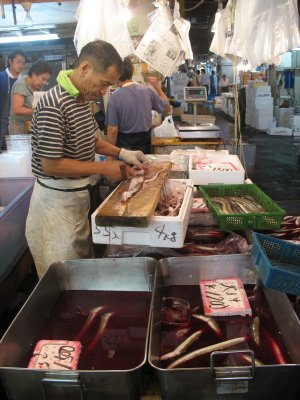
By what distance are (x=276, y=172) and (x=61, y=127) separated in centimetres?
828

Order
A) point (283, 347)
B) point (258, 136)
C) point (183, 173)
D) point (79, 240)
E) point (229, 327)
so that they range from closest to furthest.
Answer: point (283, 347)
point (229, 327)
point (79, 240)
point (183, 173)
point (258, 136)

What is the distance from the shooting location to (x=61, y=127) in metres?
2.66

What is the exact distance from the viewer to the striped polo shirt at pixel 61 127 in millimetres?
2620

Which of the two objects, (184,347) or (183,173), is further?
(183,173)

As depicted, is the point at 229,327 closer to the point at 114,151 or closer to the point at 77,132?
the point at 77,132

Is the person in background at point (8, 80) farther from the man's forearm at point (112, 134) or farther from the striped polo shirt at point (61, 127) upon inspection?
the striped polo shirt at point (61, 127)

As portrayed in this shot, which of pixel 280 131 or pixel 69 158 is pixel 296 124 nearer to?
pixel 280 131

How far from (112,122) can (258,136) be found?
1091cm

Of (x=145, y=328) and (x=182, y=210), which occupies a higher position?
(x=182, y=210)

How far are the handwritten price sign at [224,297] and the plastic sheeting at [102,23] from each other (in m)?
2.64

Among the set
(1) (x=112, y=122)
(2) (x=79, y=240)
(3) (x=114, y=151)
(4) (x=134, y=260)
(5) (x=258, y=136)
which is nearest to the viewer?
(4) (x=134, y=260)

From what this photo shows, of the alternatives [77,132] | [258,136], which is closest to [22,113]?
[77,132]

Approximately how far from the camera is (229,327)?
2188mm

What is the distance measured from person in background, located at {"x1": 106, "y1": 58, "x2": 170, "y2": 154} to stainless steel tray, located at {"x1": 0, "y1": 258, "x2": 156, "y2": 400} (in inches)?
146
